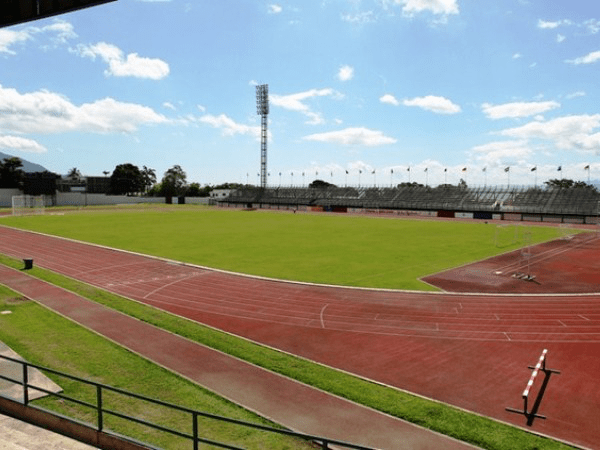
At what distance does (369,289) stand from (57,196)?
99775 mm

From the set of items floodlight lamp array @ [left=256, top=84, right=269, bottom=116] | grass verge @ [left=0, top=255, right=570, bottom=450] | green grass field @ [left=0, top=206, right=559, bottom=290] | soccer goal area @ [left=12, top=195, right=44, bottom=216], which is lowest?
grass verge @ [left=0, top=255, right=570, bottom=450]

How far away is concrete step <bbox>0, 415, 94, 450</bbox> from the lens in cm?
794

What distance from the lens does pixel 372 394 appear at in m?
10.8

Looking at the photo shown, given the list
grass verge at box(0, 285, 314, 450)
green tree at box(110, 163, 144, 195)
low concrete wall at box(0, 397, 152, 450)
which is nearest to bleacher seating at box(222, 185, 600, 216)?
green tree at box(110, 163, 144, 195)

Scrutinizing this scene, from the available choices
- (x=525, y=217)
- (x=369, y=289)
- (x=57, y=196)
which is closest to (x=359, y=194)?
(x=525, y=217)

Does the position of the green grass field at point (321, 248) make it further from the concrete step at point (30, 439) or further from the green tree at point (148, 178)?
the green tree at point (148, 178)

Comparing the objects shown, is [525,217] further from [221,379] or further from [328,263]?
[221,379]

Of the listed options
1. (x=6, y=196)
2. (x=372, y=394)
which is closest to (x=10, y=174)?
(x=6, y=196)

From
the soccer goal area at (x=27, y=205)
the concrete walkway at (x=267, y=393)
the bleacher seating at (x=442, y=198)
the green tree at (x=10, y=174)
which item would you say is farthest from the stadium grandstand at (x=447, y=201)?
the concrete walkway at (x=267, y=393)

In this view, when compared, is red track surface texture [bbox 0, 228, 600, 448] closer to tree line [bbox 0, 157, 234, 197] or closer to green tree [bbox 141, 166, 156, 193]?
tree line [bbox 0, 157, 234, 197]

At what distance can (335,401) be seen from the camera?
10.4 metres

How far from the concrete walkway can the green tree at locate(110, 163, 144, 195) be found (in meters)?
154

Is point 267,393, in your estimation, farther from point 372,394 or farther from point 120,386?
point 120,386

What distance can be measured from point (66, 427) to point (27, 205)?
8782 cm
